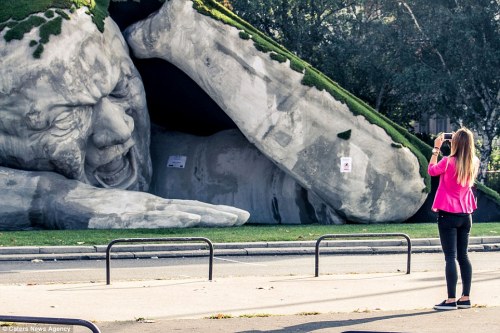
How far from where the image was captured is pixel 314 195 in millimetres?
28875

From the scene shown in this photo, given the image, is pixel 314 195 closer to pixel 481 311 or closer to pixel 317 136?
pixel 317 136

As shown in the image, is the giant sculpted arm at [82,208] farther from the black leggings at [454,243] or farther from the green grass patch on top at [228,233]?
the black leggings at [454,243]

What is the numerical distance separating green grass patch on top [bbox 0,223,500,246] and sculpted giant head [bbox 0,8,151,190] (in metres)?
2.63

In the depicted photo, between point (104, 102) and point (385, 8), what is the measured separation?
1994 cm

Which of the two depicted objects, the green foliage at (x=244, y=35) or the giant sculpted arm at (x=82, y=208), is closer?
the giant sculpted arm at (x=82, y=208)

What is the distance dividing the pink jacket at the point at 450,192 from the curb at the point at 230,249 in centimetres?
938

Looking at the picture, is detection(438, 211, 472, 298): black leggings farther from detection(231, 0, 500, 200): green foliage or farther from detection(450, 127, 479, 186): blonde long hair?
detection(231, 0, 500, 200): green foliage

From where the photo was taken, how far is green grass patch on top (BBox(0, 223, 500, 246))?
21984mm

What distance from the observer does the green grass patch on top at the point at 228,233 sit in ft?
72.1

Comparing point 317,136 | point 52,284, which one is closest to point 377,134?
point 317,136

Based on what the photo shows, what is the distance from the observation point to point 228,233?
2430cm

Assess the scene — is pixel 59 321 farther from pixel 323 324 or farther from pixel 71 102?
pixel 71 102

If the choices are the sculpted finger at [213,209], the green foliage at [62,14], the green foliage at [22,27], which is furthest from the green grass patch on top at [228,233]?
the green foliage at [62,14]

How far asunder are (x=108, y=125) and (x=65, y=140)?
1.46 m
